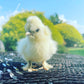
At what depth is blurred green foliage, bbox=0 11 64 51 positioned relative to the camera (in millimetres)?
1830

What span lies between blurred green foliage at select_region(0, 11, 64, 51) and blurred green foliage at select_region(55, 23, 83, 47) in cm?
7

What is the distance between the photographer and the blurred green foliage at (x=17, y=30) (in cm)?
183

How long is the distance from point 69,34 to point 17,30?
2.58 ft

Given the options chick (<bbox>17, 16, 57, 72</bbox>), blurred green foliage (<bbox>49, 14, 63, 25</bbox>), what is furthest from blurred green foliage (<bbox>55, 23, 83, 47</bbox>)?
chick (<bbox>17, 16, 57, 72</bbox>)

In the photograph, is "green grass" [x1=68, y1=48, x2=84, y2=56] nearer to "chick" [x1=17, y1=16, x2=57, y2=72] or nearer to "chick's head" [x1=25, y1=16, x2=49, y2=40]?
"chick" [x1=17, y1=16, x2=57, y2=72]

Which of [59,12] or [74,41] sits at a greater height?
[59,12]

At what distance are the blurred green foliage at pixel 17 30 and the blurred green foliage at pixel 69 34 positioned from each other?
0.07 metres

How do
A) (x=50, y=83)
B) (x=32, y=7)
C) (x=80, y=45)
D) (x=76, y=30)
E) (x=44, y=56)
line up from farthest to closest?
(x=80, y=45) → (x=76, y=30) → (x=32, y=7) → (x=44, y=56) → (x=50, y=83)

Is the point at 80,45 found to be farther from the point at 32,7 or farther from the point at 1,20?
the point at 1,20

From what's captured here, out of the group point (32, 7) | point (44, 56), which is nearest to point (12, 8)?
point (32, 7)

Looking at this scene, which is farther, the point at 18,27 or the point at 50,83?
the point at 18,27

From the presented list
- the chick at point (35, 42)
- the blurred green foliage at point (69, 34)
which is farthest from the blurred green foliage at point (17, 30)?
the chick at point (35, 42)

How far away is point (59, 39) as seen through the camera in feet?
6.33

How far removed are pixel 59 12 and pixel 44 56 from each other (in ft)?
3.14
